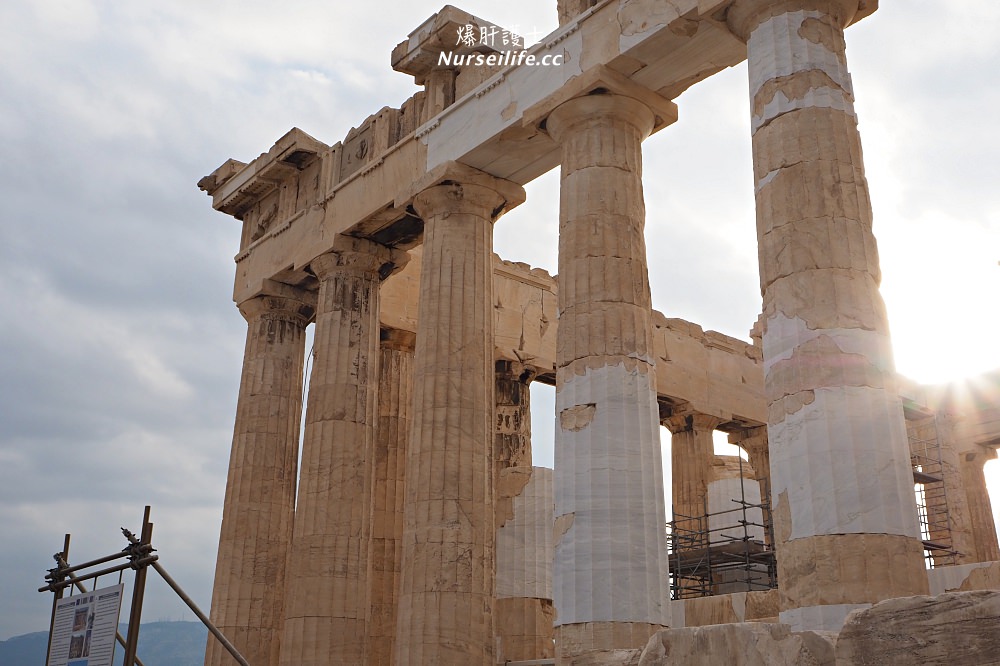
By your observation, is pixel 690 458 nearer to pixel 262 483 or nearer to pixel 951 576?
pixel 262 483

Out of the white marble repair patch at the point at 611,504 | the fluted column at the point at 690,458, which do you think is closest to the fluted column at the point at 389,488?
the fluted column at the point at 690,458

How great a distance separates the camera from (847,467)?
11453mm

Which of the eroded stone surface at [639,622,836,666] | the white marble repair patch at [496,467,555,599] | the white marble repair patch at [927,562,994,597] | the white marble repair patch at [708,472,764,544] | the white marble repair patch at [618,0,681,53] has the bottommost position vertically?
the eroded stone surface at [639,622,836,666]

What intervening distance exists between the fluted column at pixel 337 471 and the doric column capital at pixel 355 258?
0.02 meters

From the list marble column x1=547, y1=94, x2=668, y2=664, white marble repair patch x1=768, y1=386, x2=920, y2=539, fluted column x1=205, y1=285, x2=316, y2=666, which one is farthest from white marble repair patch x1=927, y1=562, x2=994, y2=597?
fluted column x1=205, y1=285, x2=316, y2=666

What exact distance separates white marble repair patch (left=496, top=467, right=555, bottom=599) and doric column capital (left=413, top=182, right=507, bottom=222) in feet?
18.7

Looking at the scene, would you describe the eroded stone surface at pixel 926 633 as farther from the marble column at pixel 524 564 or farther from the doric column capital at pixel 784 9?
the marble column at pixel 524 564

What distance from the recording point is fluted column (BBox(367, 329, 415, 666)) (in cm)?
2341

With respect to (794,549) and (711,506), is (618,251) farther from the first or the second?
(711,506)

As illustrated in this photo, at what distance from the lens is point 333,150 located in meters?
23.5

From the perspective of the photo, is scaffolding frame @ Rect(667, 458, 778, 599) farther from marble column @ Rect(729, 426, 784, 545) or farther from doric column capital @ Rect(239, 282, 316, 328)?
doric column capital @ Rect(239, 282, 316, 328)

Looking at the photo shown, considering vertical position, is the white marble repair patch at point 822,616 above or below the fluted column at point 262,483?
below

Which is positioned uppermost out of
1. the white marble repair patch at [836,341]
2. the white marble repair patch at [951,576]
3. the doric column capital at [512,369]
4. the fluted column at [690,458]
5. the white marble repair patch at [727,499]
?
the doric column capital at [512,369]

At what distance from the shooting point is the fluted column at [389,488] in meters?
23.4
